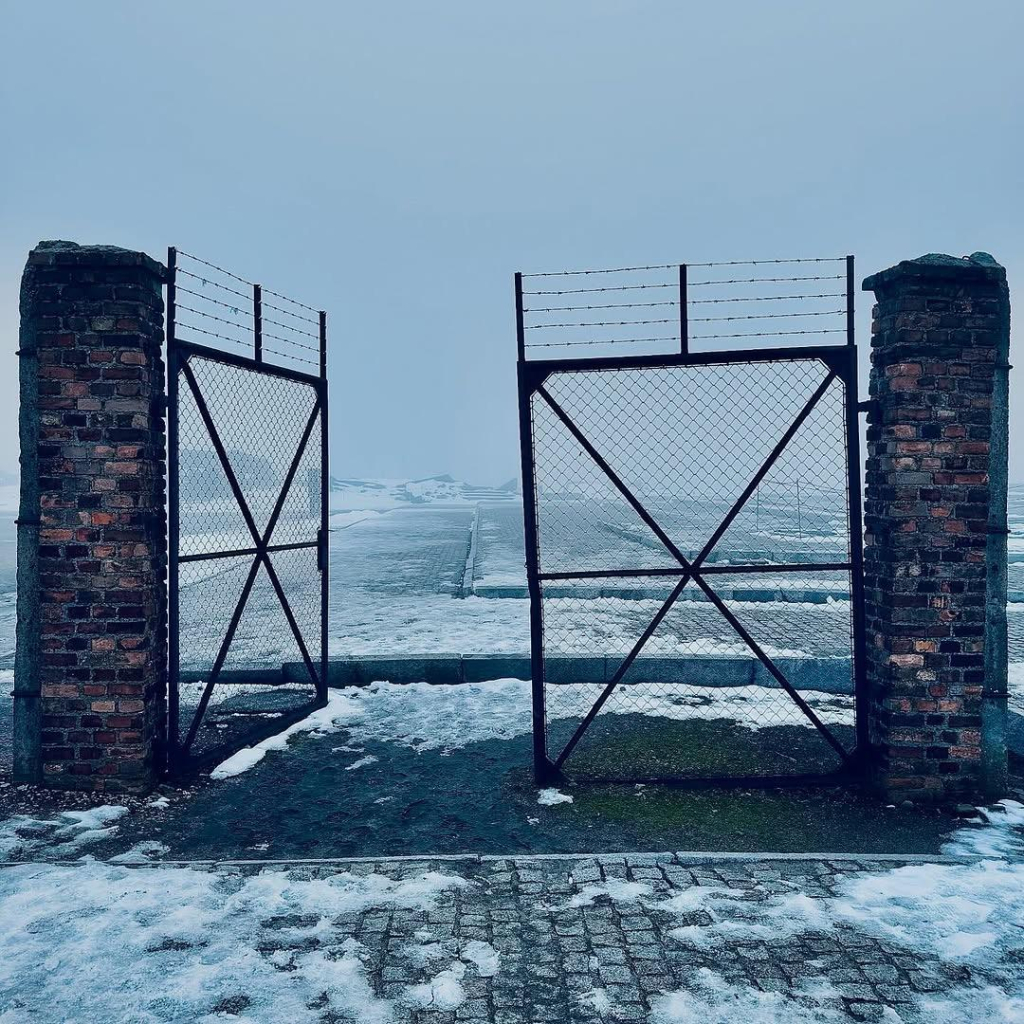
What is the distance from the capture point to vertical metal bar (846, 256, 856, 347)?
14.6ft

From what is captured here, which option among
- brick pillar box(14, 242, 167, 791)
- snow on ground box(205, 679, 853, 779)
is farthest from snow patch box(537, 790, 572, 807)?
brick pillar box(14, 242, 167, 791)

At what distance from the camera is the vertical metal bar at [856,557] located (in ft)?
15.1

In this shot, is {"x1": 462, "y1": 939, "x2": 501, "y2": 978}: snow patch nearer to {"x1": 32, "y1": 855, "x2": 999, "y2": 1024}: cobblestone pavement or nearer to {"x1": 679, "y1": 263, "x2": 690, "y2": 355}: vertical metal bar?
{"x1": 32, "y1": 855, "x2": 999, "y2": 1024}: cobblestone pavement

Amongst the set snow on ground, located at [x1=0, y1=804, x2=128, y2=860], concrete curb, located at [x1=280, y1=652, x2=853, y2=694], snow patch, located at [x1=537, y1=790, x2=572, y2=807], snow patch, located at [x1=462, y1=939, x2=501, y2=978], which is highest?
concrete curb, located at [x1=280, y1=652, x2=853, y2=694]

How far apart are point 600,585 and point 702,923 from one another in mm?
9401

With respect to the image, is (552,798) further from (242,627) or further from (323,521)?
(242,627)

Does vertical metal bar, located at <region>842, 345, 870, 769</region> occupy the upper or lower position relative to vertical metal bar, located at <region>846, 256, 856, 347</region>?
lower

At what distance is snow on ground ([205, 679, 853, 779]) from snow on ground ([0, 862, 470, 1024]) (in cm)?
171

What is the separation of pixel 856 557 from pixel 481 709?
10.8ft

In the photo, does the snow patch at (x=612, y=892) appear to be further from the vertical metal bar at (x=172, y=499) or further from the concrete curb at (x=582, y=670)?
the concrete curb at (x=582, y=670)

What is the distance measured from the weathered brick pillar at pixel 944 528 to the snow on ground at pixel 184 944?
3.02m

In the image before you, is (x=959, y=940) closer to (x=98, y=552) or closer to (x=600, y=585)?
(x=98, y=552)

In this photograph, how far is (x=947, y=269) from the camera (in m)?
4.33

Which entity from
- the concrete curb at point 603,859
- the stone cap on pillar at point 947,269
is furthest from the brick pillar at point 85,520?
the stone cap on pillar at point 947,269
